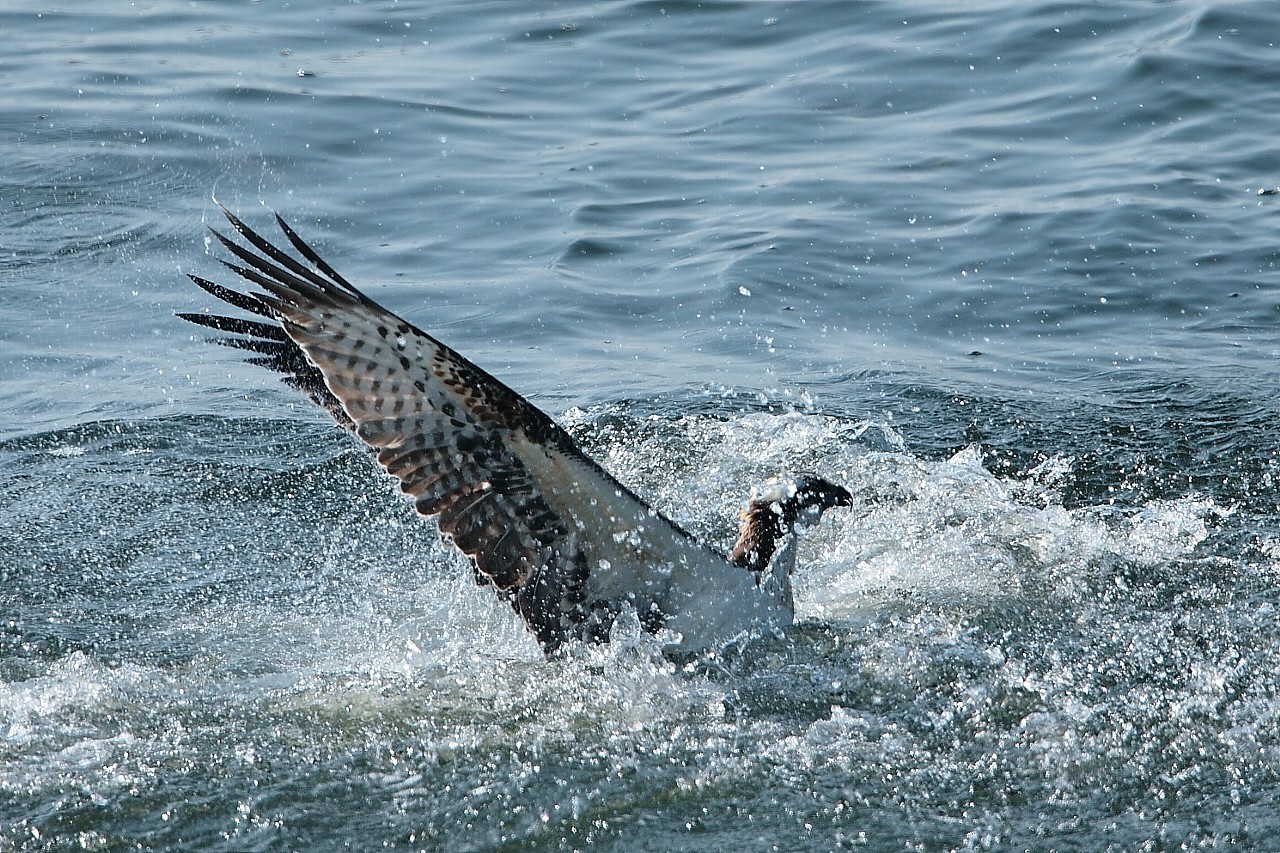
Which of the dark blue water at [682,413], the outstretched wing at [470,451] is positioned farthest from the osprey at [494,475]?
the dark blue water at [682,413]

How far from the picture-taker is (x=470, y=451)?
5.37 m

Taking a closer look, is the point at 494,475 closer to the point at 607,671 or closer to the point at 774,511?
the point at 607,671

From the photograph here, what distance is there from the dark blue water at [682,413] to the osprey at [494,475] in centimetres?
23

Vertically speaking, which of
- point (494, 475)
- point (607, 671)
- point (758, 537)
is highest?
point (494, 475)

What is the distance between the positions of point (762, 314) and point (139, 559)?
432cm

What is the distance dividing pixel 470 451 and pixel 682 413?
3.00m

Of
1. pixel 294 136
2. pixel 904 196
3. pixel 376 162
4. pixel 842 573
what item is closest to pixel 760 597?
pixel 842 573

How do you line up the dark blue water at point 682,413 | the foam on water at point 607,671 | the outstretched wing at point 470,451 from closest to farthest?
the foam on water at point 607,671 < the dark blue water at point 682,413 < the outstretched wing at point 470,451

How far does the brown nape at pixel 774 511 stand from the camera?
19.8 ft

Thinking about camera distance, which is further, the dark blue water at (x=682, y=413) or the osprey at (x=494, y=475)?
the osprey at (x=494, y=475)

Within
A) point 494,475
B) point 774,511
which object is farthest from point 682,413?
point 494,475

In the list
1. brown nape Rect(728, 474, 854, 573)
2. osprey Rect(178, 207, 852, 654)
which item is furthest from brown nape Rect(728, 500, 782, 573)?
osprey Rect(178, 207, 852, 654)

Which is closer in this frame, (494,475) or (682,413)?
(494,475)

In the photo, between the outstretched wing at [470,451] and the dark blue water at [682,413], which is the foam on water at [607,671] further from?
the outstretched wing at [470,451]
